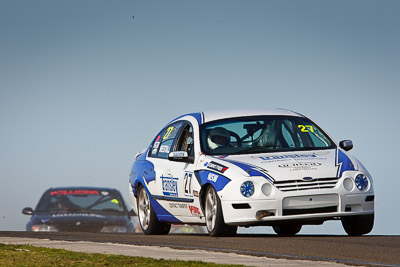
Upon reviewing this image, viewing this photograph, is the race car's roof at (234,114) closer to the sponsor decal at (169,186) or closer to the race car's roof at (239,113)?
the race car's roof at (239,113)

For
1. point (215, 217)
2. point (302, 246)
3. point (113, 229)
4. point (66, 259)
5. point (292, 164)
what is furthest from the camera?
point (113, 229)

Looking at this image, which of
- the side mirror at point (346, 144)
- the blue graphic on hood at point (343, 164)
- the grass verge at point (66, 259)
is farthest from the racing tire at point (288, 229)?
the grass verge at point (66, 259)

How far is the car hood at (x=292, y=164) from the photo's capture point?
12.4 meters

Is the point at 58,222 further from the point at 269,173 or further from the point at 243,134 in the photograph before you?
the point at 269,173

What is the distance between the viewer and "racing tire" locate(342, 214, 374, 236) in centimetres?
1287

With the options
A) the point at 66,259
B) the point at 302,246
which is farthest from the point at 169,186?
the point at 66,259

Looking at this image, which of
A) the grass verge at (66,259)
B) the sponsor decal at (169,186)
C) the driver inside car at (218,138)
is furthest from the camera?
the sponsor decal at (169,186)

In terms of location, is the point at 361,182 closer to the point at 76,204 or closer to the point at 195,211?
the point at 195,211

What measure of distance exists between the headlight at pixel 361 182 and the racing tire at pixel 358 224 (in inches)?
15.3

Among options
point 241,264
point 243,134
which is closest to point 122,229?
point 243,134

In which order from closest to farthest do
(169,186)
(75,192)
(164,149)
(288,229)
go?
(169,186), (164,149), (288,229), (75,192)

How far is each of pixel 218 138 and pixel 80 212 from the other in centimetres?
660

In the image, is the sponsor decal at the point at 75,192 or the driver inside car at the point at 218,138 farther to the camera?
the sponsor decal at the point at 75,192

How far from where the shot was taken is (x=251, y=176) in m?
12.4
